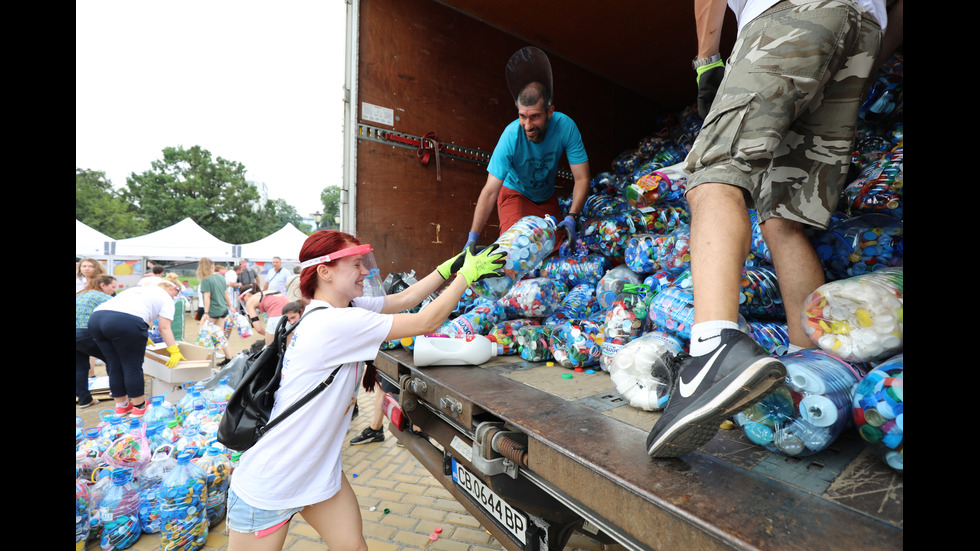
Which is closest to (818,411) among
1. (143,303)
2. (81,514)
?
(81,514)

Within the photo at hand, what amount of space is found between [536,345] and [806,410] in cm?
123

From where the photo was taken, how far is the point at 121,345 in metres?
4.06

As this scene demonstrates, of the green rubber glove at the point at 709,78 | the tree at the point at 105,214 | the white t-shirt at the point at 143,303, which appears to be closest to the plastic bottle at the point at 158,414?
the white t-shirt at the point at 143,303

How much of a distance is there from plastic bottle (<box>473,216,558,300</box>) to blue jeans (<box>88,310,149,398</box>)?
3.93 m

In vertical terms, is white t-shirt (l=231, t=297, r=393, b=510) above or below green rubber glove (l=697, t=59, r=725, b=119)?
below

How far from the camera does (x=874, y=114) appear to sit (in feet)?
6.43

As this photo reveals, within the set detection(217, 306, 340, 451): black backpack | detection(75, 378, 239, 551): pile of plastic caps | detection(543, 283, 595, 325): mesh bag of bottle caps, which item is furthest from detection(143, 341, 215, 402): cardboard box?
detection(543, 283, 595, 325): mesh bag of bottle caps

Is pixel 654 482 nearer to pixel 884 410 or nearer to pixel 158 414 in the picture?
pixel 884 410

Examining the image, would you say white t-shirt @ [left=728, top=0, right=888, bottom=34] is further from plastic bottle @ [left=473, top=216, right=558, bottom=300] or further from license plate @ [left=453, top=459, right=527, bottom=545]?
license plate @ [left=453, top=459, right=527, bottom=545]

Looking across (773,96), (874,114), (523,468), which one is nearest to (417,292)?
(523,468)

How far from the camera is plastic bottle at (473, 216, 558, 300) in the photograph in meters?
2.02

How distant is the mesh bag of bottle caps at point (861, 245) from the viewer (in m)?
1.45

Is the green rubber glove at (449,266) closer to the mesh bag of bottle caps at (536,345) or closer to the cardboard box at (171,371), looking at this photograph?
the mesh bag of bottle caps at (536,345)

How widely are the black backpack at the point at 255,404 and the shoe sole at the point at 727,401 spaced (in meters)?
1.20
